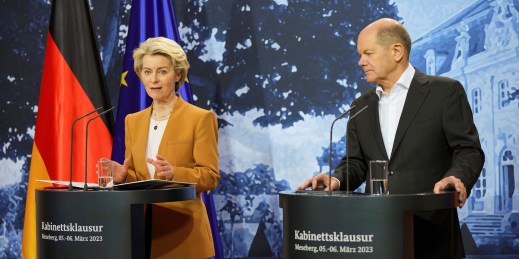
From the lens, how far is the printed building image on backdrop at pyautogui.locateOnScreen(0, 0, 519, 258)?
478cm

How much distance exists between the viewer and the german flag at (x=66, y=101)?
14.6 ft

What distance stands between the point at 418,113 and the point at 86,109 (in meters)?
2.32

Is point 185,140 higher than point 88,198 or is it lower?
higher

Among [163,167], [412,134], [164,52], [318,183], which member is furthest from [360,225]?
[164,52]

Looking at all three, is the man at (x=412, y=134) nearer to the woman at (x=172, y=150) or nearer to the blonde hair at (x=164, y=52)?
the woman at (x=172, y=150)

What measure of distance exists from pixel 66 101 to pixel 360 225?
276cm

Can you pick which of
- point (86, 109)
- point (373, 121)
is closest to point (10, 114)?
point (86, 109)

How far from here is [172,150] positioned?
3.18 m

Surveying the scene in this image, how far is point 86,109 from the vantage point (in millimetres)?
4473

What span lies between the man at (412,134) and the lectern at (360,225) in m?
0.32

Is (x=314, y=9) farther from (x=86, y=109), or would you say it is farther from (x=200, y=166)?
(x=200, y=166)

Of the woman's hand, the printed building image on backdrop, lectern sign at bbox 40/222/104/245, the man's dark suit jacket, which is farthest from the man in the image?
the printed building image on backdrop

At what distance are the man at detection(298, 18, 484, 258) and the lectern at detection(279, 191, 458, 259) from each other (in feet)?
1.04

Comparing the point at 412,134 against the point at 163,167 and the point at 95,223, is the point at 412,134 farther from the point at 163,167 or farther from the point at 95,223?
the point at 95,223
